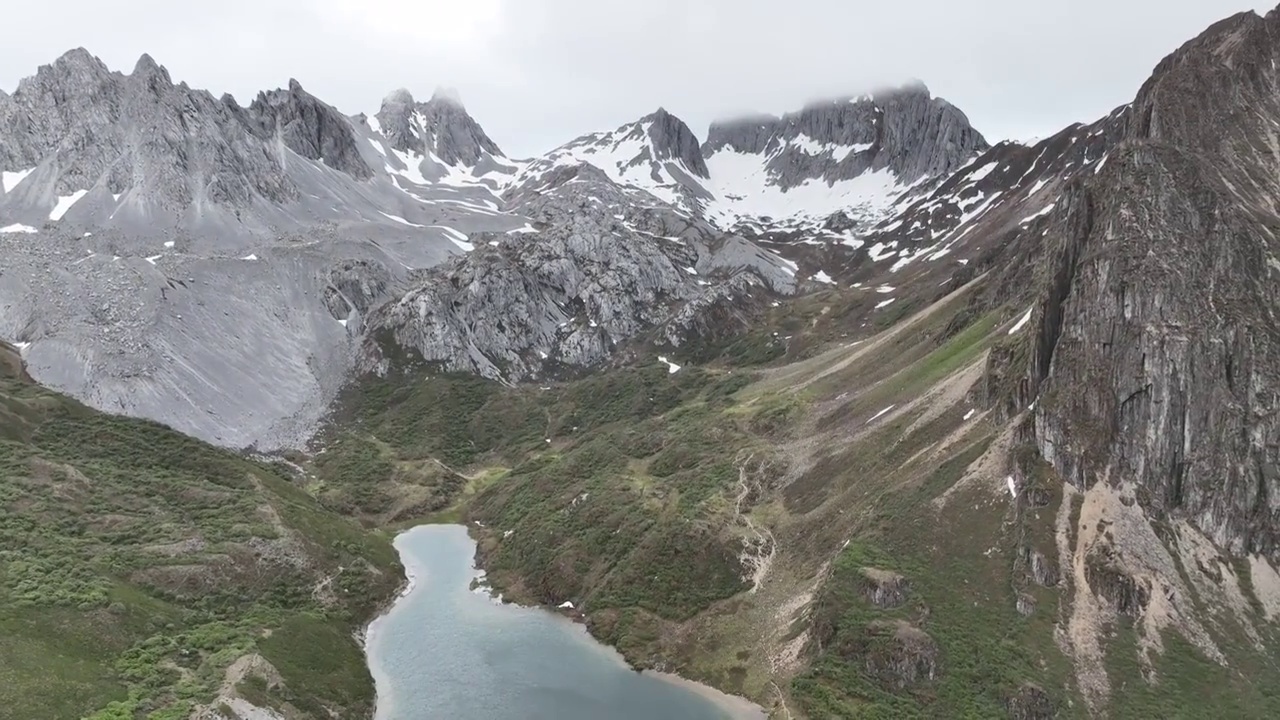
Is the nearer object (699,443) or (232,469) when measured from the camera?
(232,469)

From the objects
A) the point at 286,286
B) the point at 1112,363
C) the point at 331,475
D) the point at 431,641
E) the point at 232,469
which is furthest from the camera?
the point at 286,286

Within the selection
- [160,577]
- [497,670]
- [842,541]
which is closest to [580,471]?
[497,670]

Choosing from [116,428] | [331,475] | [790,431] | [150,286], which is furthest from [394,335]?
[790,431]

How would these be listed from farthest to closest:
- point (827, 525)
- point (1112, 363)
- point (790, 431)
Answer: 1. point (790, 431)
2. point (827, 525)
3. point (1112, 363)

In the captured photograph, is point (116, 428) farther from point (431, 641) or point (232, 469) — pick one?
point (431, 641)

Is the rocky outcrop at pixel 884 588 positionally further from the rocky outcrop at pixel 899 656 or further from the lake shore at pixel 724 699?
the lake shore at pixel 724 699

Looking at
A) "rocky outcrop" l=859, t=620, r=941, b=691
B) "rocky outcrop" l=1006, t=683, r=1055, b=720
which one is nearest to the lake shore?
"rocky outcrop" l=859, t=620, r=941, b=691

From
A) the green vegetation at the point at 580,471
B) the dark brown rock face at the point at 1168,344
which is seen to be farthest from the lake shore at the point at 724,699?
the dark brown rock face at the point at 1168,344
